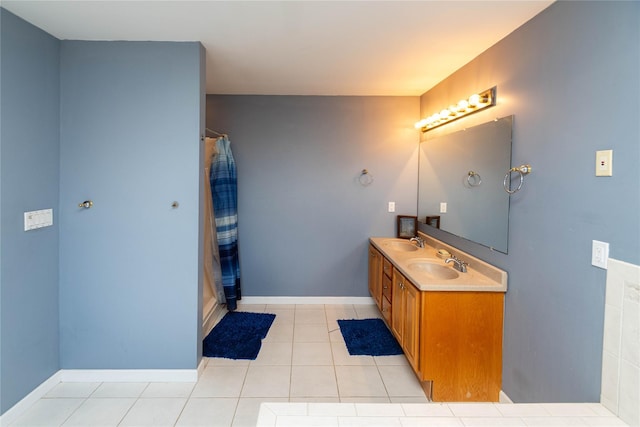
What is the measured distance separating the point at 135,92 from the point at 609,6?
269 cm

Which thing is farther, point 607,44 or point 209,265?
point 209,265

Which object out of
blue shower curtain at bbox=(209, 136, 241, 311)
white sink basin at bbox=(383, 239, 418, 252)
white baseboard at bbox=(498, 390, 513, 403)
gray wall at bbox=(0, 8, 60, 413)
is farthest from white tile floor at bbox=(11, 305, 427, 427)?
white sink basin at bbox=(383, 239, 418, 252)

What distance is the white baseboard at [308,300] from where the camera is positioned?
12.6 ft

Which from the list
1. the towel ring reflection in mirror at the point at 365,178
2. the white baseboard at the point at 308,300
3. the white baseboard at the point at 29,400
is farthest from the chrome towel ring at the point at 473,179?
the white baseboard at the point at 29,400

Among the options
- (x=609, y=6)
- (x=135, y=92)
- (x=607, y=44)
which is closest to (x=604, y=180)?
(x=607, y=44)

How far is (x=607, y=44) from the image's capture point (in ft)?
4.61

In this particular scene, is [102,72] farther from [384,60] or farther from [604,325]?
[604,325]

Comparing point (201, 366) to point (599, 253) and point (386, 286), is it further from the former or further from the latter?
point (599, 253)

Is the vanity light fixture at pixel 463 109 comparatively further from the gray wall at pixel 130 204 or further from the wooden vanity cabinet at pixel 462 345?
the gray wall at pixel 130 204

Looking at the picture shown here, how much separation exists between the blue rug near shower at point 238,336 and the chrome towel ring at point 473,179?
88.3 inches

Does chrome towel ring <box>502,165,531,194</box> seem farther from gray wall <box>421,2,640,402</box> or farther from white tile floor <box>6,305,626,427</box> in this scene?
white tile floor <box>6,305,626,427</box>

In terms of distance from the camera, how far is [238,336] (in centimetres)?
304

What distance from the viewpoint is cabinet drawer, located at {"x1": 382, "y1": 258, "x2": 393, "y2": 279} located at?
2.93 metres

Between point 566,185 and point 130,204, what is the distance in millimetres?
2676
